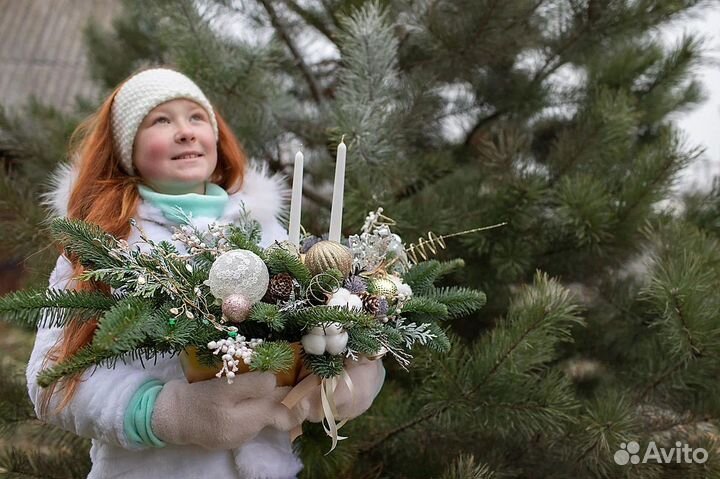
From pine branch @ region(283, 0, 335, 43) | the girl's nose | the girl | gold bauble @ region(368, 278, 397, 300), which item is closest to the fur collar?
the girl

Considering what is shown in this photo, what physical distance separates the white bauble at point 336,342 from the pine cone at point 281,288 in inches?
2.5

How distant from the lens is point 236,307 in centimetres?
68

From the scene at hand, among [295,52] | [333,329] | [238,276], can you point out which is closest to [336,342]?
[333,329]

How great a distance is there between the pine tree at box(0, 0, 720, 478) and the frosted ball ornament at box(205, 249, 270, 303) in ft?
0.91

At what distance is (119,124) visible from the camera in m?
1.02

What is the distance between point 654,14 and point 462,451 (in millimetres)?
874

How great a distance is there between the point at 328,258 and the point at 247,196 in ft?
1.33

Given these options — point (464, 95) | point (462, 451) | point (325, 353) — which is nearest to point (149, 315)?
point (325, 353)

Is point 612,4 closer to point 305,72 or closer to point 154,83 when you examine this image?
point 305,72

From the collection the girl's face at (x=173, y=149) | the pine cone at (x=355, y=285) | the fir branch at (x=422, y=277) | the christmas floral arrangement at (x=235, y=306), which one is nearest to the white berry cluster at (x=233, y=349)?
the christmas floral arrangement at (x=235, y=306)

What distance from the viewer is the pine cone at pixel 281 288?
0.73 metres

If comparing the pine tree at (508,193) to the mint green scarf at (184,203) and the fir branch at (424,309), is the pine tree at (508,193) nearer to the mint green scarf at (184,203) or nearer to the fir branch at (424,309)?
the fir branch at (424,309)

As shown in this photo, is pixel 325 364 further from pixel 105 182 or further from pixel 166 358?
pixel 105 182

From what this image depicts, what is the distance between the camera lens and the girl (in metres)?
0.79
